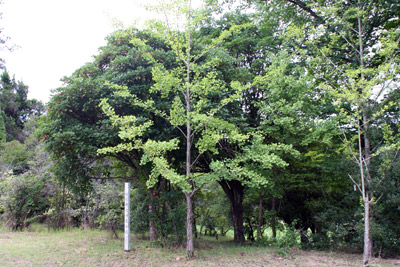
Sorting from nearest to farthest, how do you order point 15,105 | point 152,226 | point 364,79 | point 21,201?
point 364,79
point 152,226
point 21,201
point 15,105

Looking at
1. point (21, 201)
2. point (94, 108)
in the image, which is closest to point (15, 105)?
point (21, 201)

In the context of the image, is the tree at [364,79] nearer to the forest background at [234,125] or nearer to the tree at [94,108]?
the forest background at [234,125]

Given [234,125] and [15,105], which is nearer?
[234,125]

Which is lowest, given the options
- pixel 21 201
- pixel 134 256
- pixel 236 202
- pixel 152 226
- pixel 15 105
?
pixel 134 256

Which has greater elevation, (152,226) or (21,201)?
(21,201)

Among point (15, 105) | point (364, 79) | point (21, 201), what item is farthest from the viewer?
point (15, 105)

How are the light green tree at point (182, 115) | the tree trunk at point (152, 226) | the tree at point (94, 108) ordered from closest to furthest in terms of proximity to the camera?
the light green tree at point (182, 115)
the tree at point (94, 108)
the tree trunk at point (152, 226)

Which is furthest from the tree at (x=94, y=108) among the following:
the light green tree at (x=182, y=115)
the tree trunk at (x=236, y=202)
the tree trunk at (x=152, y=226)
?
the tree trunk at (x=236, y=202)

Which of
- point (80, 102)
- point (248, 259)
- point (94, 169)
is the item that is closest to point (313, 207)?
point (248, 259)

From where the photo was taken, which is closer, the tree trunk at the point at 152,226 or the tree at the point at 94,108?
the tree at the point at 94,108

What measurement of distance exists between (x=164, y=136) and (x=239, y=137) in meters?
2.41

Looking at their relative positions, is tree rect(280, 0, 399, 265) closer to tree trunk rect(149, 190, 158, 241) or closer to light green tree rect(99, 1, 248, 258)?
light green tree rect(99, 1, 248, 258)

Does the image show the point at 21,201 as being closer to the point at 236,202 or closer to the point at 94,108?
the point at 94,108

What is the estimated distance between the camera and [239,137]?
20.1ft
